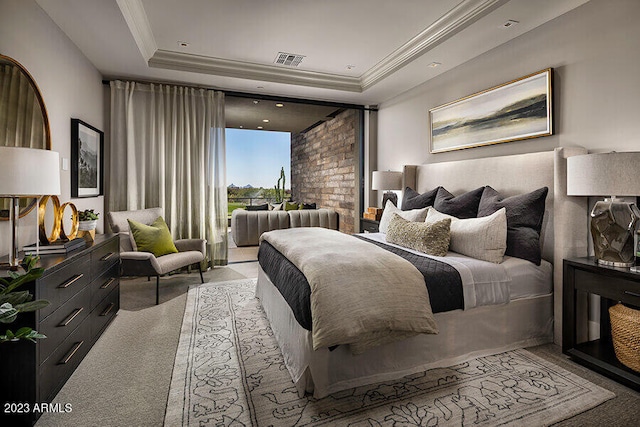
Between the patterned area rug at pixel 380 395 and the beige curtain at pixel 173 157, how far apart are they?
256 cm

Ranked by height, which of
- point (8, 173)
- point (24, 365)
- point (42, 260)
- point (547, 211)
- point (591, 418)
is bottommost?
point (591, 418)

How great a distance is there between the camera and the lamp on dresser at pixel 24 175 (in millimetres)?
1712

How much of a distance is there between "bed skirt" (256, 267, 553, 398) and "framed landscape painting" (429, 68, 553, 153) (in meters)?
1.51

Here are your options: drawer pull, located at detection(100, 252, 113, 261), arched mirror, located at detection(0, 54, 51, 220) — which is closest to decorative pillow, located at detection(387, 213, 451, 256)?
drawer pull, located at detection(100, 252, 113, 261)

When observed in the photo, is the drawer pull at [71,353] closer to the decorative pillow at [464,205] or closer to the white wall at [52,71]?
the white wall at [52,71]

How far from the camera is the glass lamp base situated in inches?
83.4

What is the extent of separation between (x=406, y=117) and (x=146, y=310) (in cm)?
404

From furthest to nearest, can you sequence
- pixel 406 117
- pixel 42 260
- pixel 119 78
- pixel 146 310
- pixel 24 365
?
pixel 406 117, pixel 119 78, pixel 146 310, pixel 42 260, pixel 24 365

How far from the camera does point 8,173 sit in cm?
171

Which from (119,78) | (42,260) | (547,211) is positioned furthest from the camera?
(119,78)

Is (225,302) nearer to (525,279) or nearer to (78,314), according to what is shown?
(78,314)

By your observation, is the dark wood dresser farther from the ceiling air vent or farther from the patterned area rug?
the ceiling air vent

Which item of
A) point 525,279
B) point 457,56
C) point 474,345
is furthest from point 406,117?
point 474,345

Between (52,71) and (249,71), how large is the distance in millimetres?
2095
